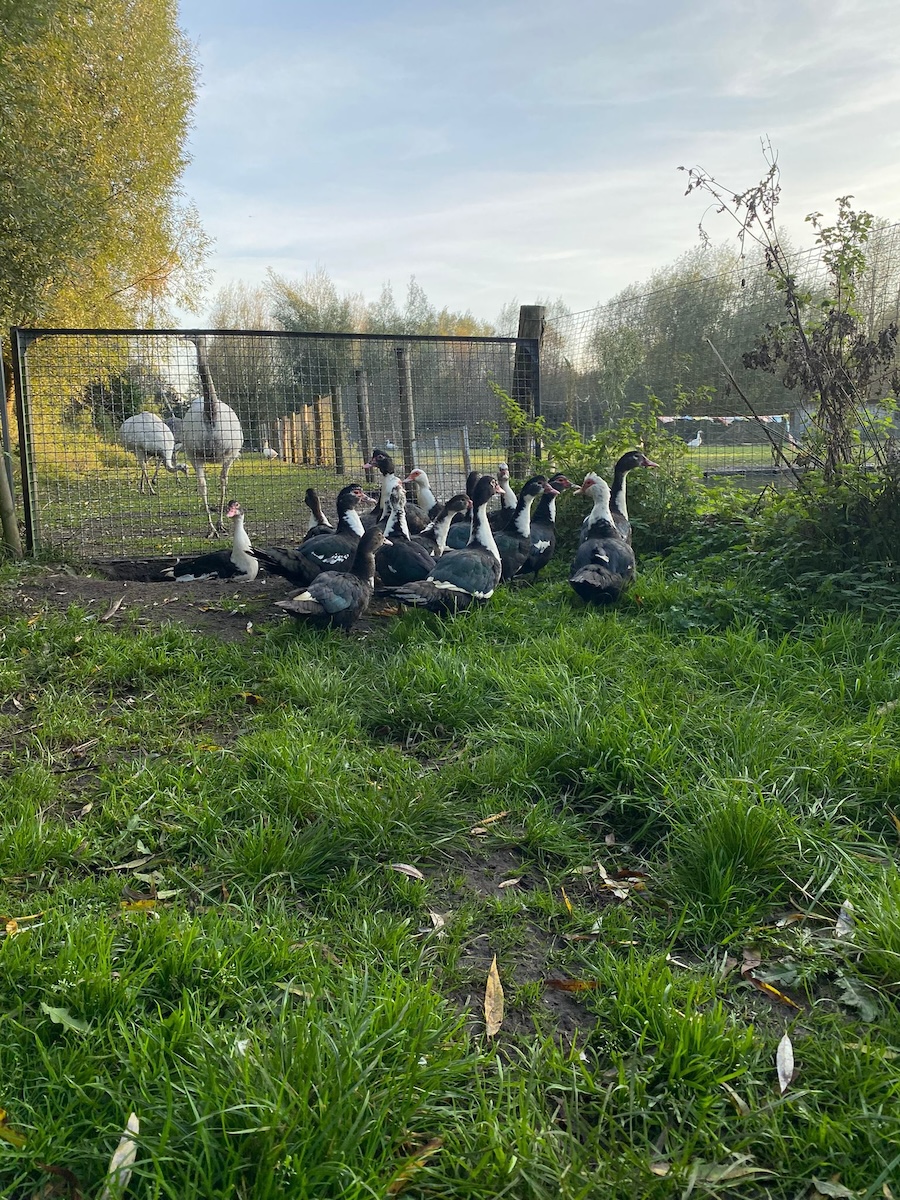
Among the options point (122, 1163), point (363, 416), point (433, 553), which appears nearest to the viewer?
point (122, 1163)

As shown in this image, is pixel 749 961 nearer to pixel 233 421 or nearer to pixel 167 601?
pixel 167 601

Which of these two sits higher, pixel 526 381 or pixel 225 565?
pixel 526 381

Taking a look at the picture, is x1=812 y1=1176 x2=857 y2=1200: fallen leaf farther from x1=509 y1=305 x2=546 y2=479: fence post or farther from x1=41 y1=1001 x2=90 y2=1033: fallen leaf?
x1=509 y1=305 x2=546 y2=479: fence post

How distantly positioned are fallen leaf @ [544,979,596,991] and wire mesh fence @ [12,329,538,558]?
633 centimetres

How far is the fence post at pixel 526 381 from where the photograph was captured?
8.44 metres

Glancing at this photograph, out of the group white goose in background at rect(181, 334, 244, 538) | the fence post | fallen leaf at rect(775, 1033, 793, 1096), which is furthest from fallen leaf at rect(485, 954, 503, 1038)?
white goose in background at rect(181, 334, 244, 538)

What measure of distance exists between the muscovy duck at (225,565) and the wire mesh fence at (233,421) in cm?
90

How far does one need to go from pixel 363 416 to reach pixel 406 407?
3.80 ft

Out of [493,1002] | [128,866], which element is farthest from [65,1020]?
[493,1002]

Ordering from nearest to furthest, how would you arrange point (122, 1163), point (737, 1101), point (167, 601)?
point (122, 1163) < point (737, 1101) < point (167, 601)

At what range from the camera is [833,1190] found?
1408 millimetres

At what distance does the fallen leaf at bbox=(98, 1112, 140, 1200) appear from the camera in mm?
1348

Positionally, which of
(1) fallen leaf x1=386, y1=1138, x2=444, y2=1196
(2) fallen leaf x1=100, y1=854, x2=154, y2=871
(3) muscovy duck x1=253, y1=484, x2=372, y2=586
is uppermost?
(3) muscovy duck x1=253, y1=484, x2=372, y2=586

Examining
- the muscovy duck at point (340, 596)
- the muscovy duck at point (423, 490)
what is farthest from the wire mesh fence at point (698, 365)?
the muscovy duck at point (340, 596)
